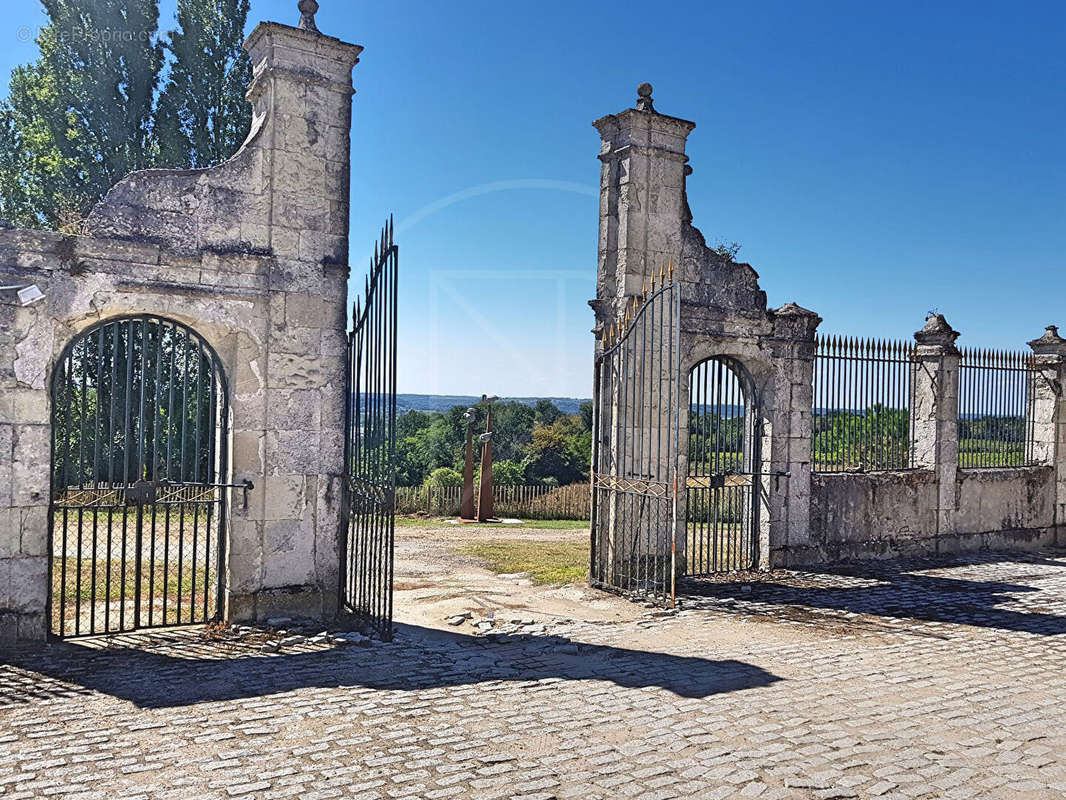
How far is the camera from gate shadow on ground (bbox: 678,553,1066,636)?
29.3 feet

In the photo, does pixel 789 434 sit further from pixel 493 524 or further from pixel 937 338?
pixel 493 524

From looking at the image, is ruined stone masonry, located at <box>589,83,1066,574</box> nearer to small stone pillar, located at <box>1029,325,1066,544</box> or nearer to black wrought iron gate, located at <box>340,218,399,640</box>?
small stone pillar, located at <box>1029,325,1066,544</box>

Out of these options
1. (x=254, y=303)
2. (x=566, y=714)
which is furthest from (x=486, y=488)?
(x=566, y=714)

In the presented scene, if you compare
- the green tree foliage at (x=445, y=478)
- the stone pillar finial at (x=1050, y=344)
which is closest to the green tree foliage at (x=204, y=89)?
the green tree foliage at (x=445, y=478)

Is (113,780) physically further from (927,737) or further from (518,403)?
(518,403)

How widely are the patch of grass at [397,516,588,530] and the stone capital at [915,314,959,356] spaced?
7.39 metres

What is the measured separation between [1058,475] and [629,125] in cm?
979

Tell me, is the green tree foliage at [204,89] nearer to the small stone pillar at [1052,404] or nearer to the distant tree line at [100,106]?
the distant tree line at [100,106]

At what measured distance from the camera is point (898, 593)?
10180 millimetres

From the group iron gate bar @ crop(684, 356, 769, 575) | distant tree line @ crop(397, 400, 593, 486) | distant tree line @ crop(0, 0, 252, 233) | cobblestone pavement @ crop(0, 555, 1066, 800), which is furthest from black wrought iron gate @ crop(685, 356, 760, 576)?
distant tree line @ crop(0, 0, 252, 233)

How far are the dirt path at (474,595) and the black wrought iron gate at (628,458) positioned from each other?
0.54 metres

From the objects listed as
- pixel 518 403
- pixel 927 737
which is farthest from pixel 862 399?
pixel 518 403

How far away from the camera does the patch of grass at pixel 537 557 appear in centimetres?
1127

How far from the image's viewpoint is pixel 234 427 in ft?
25.7
